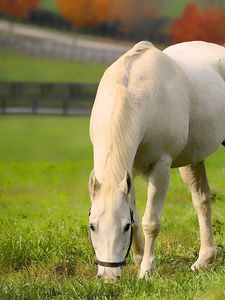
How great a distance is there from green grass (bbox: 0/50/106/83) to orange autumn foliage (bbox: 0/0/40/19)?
32.7ft

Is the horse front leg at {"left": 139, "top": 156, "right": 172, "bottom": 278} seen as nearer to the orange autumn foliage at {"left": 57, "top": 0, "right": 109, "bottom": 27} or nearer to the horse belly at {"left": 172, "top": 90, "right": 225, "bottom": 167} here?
the horse belly at {"left": 172, "top": 90, "right": 225, "bottom": 167}

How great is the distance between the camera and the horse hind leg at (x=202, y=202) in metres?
8.84

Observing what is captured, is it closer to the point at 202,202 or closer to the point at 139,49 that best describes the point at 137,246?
the point at 202,202

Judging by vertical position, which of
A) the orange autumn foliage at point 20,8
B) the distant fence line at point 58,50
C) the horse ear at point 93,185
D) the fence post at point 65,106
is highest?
the horse ear at point 93,185

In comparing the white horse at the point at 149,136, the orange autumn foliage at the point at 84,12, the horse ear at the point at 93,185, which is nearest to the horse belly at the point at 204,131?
the white horse at the point at 149,136

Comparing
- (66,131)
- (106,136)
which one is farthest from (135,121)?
(66,131)

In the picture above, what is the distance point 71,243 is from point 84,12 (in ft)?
199

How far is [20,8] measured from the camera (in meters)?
66.5

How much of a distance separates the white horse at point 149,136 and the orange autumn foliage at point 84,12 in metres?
57.0

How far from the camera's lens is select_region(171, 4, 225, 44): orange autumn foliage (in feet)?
206

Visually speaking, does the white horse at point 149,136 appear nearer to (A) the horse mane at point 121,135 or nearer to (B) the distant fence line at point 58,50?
(A) the horse mane at point 121,135

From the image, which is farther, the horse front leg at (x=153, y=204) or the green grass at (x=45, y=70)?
the green grass at (x=45, y=70)

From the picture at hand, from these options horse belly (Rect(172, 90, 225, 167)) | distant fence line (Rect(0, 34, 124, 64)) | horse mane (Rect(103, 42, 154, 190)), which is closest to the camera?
horse mane (Rect(103, 42, 154, 190))

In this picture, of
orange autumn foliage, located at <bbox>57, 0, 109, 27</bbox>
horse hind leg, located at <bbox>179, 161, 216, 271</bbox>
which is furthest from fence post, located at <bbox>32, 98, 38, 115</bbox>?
orange autumn foliage, located at <bbox>57, 0, 109, 27</bbox>
